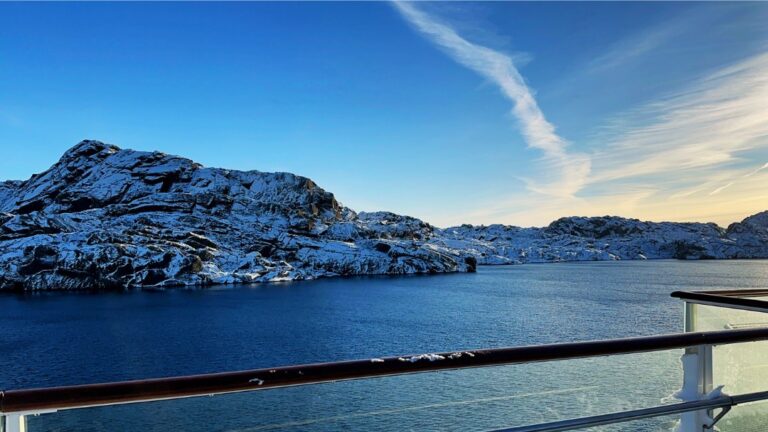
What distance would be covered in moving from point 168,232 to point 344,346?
10753cm

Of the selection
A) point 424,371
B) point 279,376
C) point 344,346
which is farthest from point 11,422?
point 344,346

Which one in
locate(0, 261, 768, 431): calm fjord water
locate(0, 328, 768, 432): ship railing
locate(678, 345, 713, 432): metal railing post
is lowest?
locate(0, 261, 768, 431): calm fjord water

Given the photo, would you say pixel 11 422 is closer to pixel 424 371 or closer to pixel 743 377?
pixel 424 371

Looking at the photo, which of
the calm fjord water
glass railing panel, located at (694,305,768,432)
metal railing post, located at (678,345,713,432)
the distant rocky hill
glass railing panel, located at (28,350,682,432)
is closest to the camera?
glass railing panel, located at (28,350,682,432)

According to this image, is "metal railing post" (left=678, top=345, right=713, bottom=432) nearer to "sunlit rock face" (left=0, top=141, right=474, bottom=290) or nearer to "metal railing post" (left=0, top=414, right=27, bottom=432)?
"metal railing post" (left=0, top=414, right=27, bottom=432)

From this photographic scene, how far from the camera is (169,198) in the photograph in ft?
541

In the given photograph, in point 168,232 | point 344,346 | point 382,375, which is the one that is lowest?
point 344,346

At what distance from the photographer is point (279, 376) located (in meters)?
1.66

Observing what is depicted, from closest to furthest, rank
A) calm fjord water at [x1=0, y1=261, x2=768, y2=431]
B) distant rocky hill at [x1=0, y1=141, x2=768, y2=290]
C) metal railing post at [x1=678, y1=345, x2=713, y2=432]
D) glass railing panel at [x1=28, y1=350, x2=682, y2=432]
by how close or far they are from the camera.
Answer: glass railing panel at [x1=28, y1=350, x2=682, y2=432] → calm fjord water at [x1=0, y1=261, x2=768, y2=431] → metal railing post at [x1=678, y1=345, x2=713, y2=432] → distant rocky hill at [x1=0, y1=141, x2=768, y2=290]

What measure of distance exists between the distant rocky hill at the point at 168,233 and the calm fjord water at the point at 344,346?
591 inches

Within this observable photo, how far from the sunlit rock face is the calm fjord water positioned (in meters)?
14.8

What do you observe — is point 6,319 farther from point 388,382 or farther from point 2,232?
point 2,232

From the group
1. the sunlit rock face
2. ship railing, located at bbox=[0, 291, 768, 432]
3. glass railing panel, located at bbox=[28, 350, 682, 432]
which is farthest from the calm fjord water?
the sunlit rock face

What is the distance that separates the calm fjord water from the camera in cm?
235
